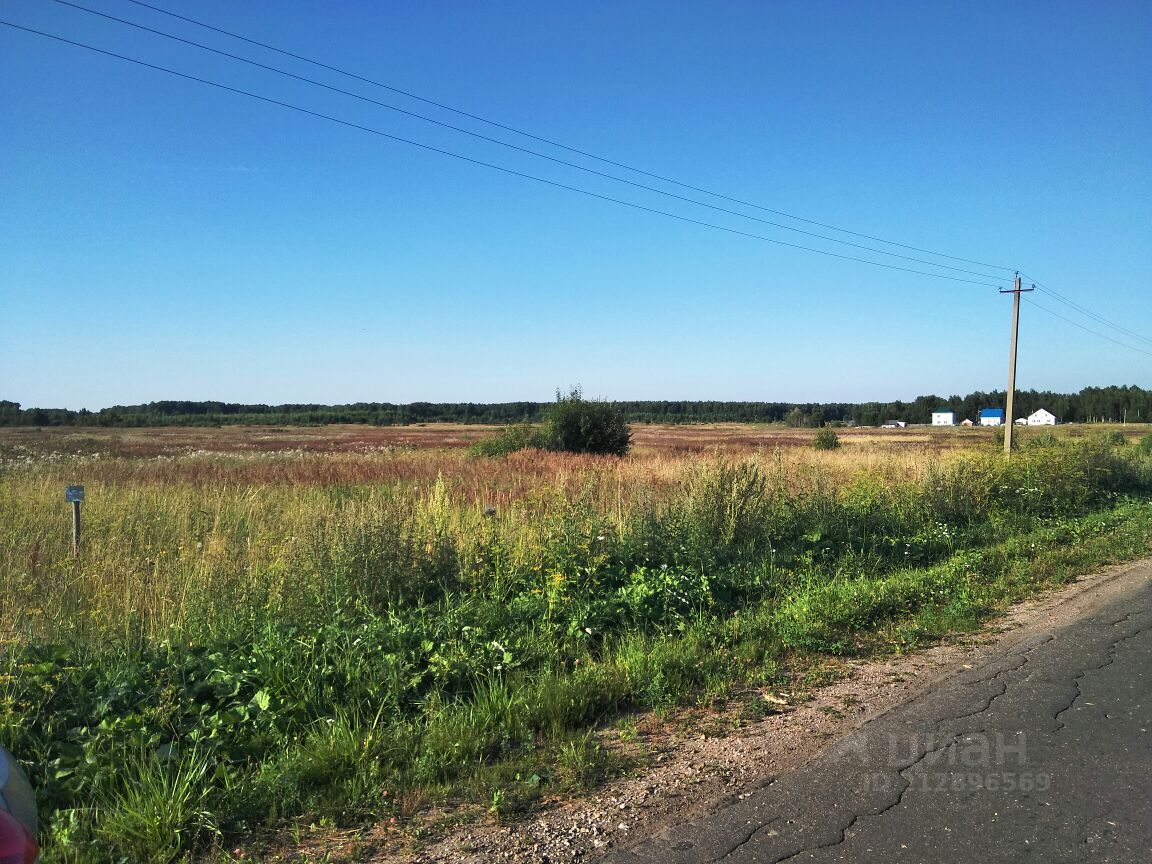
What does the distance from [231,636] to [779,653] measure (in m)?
4.45

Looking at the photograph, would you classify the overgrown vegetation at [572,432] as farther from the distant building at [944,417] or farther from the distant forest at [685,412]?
the distant building at [944,417]

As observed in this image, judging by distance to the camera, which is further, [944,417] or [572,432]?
[944,417]

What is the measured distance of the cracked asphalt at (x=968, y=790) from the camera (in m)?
3.37

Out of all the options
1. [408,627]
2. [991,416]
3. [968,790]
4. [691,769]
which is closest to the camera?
[968,790]

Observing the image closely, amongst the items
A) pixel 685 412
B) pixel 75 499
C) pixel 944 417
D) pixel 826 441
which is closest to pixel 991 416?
pixel 944 417

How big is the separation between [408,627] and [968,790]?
3.96 metres

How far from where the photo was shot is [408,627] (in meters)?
5.84

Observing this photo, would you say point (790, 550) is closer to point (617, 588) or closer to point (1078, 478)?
point (617, 588)

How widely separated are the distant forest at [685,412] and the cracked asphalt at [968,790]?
67421 mm

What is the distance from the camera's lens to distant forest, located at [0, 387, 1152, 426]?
9424 cm

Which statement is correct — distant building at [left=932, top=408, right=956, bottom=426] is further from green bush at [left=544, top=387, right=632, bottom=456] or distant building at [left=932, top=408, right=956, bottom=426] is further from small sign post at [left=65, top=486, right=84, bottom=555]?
small sign post at [left=65, top=486, right=84, bottom=555]

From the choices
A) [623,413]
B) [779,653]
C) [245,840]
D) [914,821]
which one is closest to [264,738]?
[245,840]

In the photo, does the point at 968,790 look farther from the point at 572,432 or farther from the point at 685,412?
the point at 685,412

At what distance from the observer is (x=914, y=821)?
3609 mm
